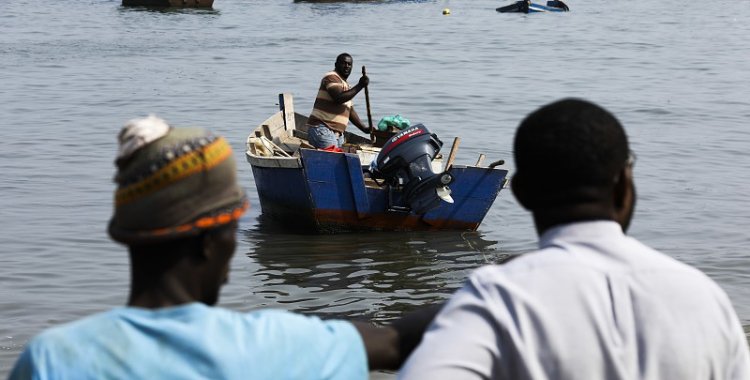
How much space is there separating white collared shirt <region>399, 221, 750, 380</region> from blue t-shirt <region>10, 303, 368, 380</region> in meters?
0.23

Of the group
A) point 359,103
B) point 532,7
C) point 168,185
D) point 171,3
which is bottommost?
Result: point 532,7

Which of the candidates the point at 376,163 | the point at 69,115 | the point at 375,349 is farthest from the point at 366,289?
the point at 69,115

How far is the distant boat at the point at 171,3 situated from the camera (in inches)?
1863

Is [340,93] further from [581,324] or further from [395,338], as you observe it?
[581,324]

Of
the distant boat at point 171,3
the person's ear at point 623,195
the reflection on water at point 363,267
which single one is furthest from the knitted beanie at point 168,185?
the distant boat at point 171,3

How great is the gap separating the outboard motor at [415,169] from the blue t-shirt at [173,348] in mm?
8978

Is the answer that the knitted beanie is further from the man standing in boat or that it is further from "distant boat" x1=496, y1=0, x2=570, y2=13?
"distant boat" x1=496, y1=0, x2=570, y2=13

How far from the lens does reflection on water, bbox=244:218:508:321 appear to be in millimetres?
10453

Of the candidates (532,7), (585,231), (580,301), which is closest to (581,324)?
(580,301)

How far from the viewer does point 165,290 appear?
2016mm

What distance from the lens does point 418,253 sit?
1216 centimetres

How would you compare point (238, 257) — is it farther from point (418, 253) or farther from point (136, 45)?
point (136, 45)

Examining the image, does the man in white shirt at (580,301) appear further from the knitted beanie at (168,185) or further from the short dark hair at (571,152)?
the knitted beanie at (168,185)

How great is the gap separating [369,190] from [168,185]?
10008 millimetres
